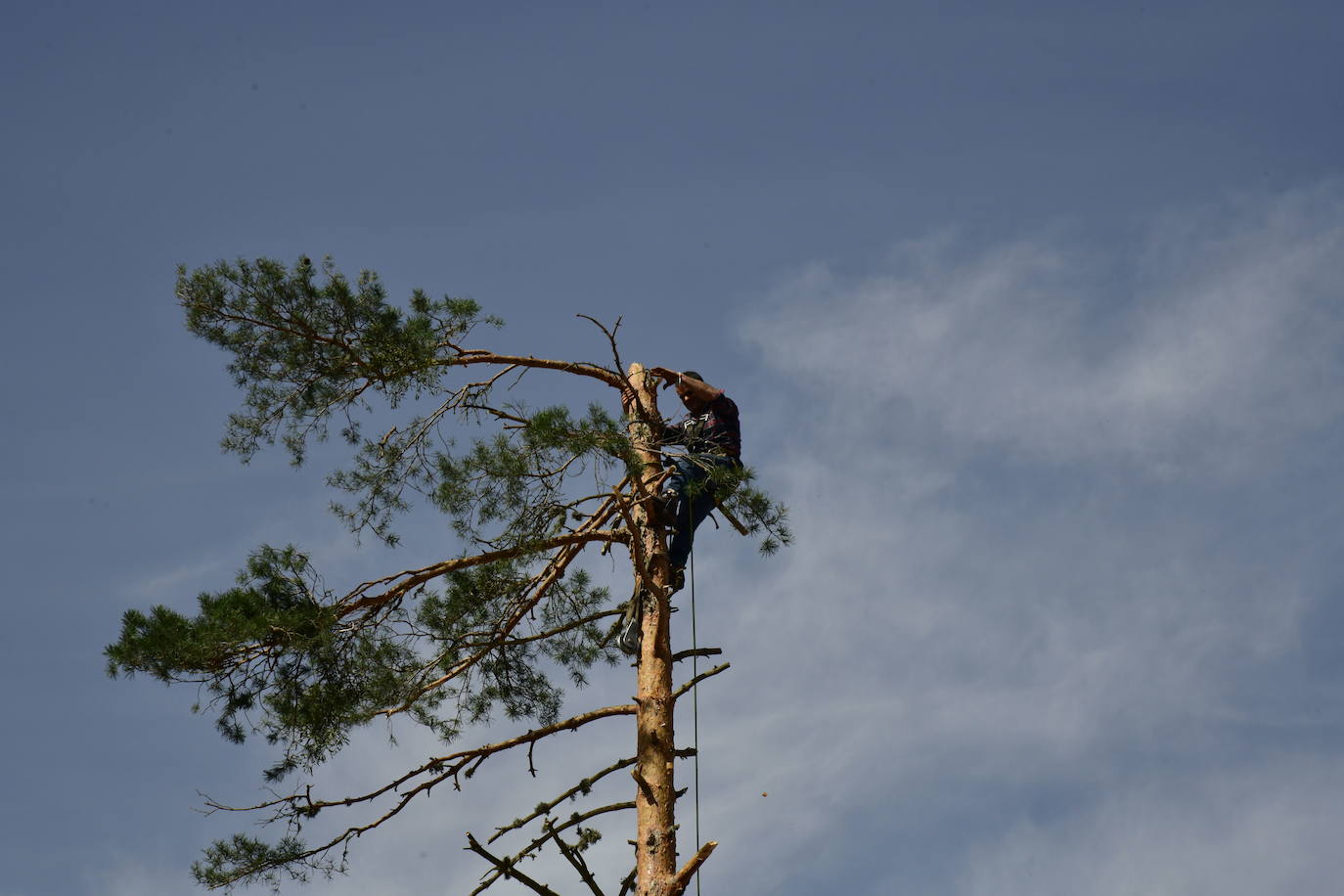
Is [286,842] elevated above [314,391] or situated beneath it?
situated beneath

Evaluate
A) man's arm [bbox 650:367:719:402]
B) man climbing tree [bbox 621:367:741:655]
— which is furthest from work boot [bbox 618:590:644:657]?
man's arm [bbox 650:367:719:402]

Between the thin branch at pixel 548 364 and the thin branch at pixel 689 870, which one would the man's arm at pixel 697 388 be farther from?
the thin branch at pixel 689 870

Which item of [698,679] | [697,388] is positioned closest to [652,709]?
[698,679]

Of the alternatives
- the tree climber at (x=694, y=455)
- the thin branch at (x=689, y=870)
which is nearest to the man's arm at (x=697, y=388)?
the tree climber at (x=694, y=455)

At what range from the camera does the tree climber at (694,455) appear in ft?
22.5

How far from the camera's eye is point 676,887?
6.01 metres

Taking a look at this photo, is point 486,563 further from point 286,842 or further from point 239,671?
point 286,842

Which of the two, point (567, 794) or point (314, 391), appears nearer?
point (567, 794)

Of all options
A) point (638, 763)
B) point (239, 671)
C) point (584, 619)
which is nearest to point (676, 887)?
point (638, 763)

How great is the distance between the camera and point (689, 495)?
6.72m

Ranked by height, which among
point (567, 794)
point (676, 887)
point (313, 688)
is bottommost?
point (676, 887)

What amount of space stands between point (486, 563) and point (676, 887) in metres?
2.18

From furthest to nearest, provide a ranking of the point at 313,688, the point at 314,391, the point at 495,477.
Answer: the point at 314,391 < the point at 313,688 < the point at 495,477

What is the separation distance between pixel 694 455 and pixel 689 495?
244mm
